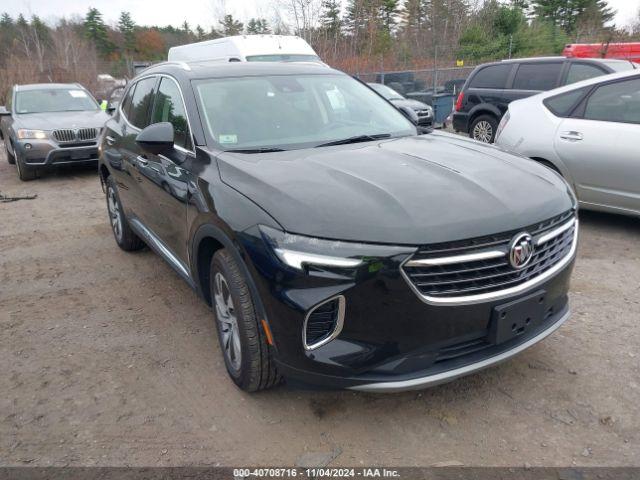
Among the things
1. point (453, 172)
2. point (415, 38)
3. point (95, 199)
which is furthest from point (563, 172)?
point (415, 38)

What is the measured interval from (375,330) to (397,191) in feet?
2.17

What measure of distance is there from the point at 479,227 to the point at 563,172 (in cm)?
359

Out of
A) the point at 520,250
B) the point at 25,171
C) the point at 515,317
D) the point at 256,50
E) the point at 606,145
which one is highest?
the point at 256,50

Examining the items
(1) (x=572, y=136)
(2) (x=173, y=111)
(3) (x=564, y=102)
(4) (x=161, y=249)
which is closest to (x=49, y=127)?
(4) (x=161, y=249)

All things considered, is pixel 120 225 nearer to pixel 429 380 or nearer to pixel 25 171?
pixel 429 380

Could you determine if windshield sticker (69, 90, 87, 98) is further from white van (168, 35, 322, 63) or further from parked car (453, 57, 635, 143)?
parked car (453, 57, 635, 143)

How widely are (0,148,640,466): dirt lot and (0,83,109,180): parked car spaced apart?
550 cm

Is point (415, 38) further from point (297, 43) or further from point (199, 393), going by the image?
point (199, 393)

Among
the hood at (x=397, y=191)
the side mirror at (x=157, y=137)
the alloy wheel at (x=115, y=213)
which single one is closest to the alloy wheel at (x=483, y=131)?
the alloy wheel at (x=115, y=213)

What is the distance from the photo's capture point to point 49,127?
354 inches

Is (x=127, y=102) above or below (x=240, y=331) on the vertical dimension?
above

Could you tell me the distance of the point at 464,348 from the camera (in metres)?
2.37

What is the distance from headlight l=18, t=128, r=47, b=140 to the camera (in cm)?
884

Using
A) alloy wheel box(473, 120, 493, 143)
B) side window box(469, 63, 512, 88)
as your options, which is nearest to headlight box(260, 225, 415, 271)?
alloy wheel box(473, 120, 493, 143)
